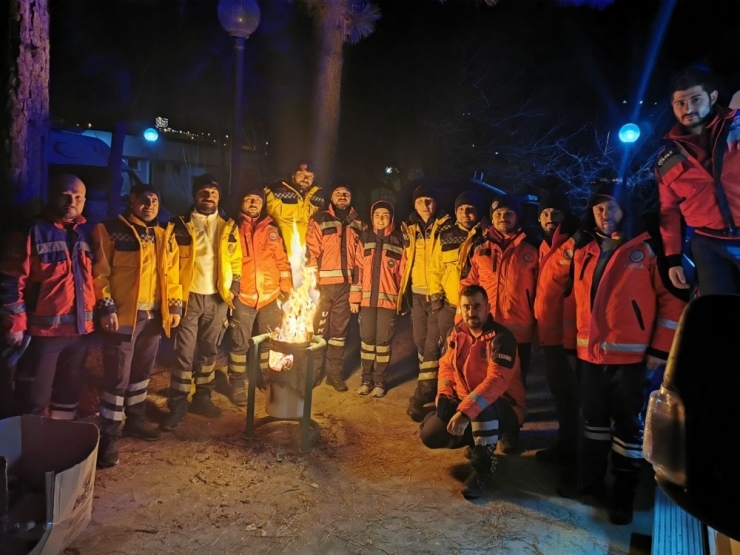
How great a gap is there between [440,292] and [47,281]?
4.07 m

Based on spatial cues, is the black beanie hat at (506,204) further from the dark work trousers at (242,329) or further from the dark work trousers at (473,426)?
the dark work trousers at (242,329)

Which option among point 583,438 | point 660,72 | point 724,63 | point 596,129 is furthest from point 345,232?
point 660,72

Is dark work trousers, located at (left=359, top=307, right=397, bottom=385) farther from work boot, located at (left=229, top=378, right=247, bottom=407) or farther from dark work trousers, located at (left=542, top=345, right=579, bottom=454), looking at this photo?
dark work trousers, located at (left=542, top=345, right=579, bottom=454)

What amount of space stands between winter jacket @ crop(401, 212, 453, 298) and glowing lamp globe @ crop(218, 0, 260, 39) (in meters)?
3.48

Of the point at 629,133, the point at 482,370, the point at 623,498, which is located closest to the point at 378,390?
the point at 482,370

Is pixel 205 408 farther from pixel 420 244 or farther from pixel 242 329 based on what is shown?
pixel 420 244

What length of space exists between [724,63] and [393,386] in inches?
256

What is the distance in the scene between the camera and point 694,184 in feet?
12.1

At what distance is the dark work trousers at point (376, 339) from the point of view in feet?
21.6

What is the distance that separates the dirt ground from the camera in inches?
140

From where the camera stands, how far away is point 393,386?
23.1 ft

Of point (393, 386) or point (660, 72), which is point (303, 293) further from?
point (660, 72)

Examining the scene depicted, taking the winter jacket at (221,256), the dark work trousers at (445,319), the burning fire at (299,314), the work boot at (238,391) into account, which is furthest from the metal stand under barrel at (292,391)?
the dark work trousers at (445,319)

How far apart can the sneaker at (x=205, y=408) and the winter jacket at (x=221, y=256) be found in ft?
3.70
